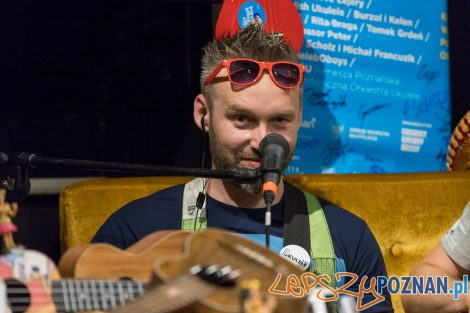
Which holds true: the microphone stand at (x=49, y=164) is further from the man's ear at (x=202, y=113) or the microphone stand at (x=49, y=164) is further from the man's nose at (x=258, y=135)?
the man's ear at (x=202, y=113)

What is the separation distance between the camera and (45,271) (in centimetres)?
147

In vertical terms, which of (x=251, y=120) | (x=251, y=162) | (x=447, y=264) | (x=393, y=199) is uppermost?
(x=251, y=120)

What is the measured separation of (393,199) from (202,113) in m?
0.88

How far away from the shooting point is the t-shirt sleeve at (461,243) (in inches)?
102

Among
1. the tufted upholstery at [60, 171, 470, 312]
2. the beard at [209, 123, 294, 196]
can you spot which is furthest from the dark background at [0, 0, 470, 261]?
the beard at [209, 123, 294, 196]

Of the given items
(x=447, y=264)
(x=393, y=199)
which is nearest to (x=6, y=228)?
(x=447, y=264)

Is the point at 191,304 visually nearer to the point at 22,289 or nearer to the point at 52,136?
the point at 22,289

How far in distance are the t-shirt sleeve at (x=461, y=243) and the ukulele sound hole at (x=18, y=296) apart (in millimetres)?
1527

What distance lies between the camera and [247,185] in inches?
96.2

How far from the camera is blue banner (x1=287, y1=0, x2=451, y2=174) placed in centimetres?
350

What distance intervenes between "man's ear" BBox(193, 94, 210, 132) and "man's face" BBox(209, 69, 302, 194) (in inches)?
4.7

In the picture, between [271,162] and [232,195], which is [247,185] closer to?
[232,195]

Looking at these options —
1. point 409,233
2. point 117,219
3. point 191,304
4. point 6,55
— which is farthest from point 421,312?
point 6,55

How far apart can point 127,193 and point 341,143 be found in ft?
3.37
